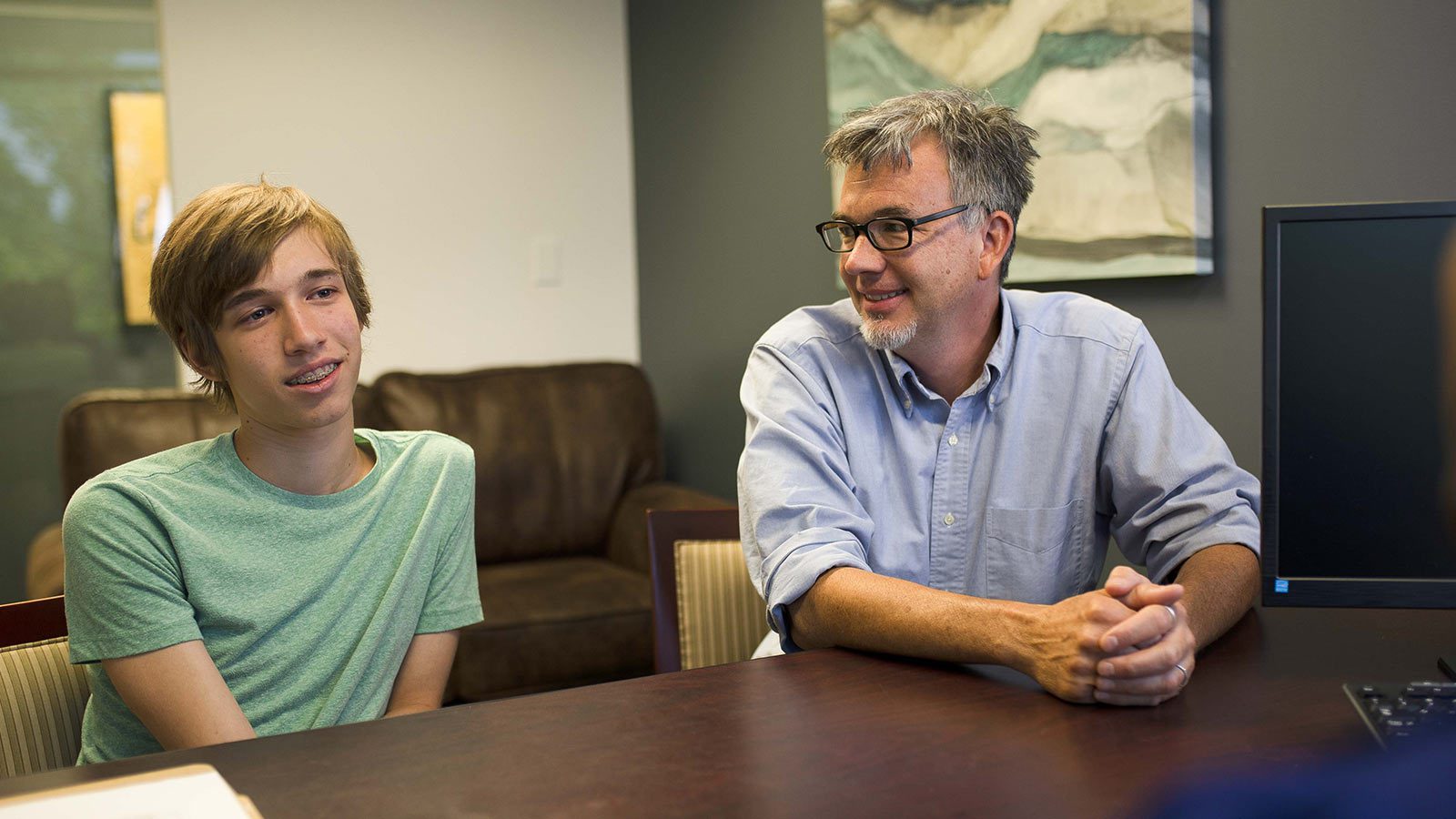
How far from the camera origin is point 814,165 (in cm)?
329

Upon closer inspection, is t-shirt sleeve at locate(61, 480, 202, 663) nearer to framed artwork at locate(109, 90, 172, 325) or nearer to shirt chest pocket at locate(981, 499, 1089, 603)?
shirt chest pocket at locate(981, 499, 1089, 603)

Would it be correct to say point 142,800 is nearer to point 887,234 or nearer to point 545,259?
point 887,234

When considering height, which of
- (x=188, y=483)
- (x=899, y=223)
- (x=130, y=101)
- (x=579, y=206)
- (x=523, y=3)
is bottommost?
(x=188, y=483)

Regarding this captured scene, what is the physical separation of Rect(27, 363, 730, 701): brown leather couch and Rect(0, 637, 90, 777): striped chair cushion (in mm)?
1632

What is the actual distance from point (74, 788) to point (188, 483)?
53cm

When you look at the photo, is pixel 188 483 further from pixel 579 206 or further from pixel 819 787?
pixel 579 206

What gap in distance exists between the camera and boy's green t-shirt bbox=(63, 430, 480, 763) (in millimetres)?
1200

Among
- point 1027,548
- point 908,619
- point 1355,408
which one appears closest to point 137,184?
point 1027,548

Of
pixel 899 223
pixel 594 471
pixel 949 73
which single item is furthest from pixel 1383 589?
pixel 594 471

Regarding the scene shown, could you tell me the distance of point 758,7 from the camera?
3.51m

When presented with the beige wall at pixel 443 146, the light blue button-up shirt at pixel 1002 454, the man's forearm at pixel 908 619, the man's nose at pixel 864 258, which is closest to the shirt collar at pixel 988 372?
the light blue button-up shirt at pixel 1002 454

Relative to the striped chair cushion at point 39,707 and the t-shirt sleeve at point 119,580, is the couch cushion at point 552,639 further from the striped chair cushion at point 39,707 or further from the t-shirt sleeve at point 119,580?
the t-shirt sleeve at point 119,580

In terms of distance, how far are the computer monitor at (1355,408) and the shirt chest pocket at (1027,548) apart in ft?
1.53

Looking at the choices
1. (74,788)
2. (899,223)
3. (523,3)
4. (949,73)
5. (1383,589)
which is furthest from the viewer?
(523,3)
